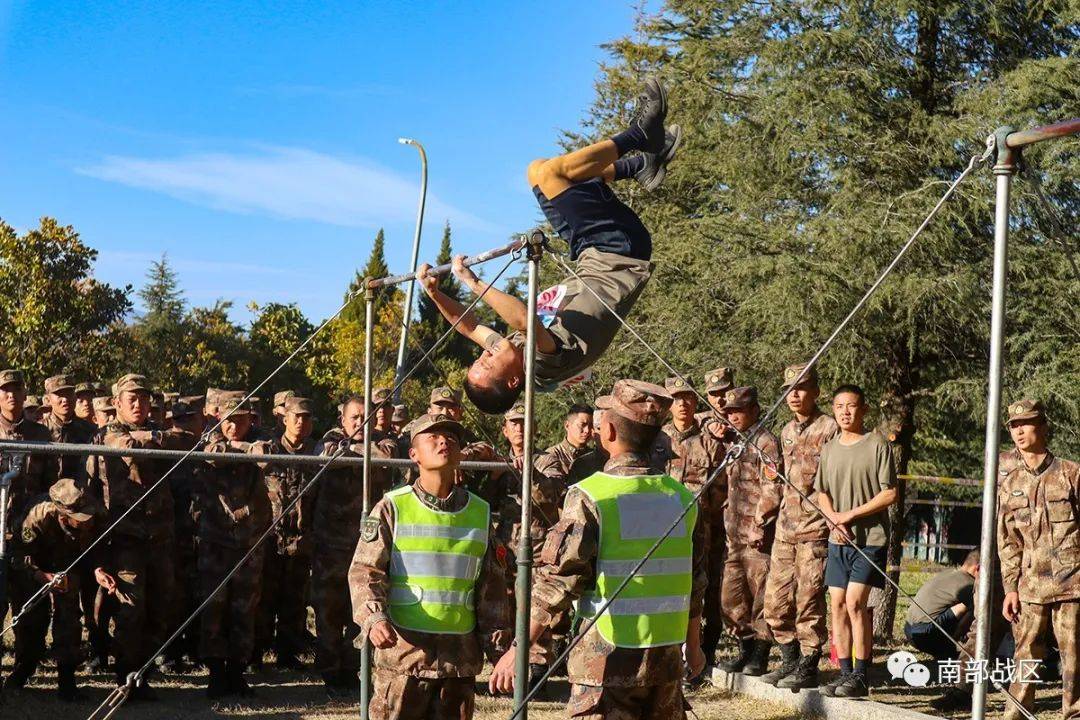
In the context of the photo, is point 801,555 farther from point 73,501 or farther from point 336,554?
point 73,501

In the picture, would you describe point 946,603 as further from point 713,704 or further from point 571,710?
point 571,710

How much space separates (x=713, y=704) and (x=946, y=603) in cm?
170

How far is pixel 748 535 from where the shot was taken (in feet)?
31.0

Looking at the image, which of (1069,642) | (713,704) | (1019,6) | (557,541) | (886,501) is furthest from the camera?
(1019,6)

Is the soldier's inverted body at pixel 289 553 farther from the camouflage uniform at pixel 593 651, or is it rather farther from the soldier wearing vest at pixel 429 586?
the camouflage uniform at pixel 593 651

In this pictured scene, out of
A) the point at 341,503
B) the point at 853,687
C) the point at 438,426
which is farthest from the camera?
the point at 341,503

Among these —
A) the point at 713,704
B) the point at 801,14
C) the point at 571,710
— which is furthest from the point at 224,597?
the point at 801,14

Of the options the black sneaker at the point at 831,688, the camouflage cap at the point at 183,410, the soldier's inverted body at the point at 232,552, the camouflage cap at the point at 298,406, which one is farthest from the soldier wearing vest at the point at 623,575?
the camouflage cap at the point at 183,410

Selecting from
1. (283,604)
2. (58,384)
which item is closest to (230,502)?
(283,604)

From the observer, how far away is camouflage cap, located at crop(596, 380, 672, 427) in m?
5.26

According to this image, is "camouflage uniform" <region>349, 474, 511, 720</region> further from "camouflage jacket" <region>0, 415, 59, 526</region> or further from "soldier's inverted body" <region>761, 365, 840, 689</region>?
"camouflage jacket" <region>0, 415, 59, 526</region>

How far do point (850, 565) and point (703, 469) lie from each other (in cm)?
156

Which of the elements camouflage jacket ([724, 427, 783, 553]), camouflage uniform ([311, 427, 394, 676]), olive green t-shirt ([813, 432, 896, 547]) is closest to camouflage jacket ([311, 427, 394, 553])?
camouflage uniform ([311, 427, 394, 676])

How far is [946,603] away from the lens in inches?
346
